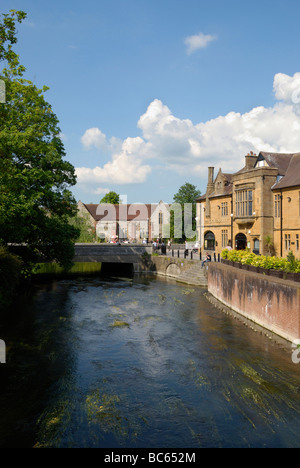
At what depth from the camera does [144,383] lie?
42.6 feet

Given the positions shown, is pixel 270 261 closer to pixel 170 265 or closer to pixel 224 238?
pixel 170 265

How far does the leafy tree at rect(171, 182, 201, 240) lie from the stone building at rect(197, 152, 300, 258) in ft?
97.2

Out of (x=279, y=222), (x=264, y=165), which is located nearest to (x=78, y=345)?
(x=279, y=222)

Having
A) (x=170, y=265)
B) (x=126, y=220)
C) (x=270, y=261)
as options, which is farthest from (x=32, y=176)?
(x=126, y=220)

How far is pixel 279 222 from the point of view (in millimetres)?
38500

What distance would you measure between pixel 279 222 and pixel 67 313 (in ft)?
80.1

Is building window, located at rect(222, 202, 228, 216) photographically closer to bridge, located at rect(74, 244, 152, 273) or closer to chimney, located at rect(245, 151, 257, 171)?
chimney, located at rect(245, 151, 257, 171)

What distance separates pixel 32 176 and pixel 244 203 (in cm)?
2537

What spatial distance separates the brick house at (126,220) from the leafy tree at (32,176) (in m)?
69.6

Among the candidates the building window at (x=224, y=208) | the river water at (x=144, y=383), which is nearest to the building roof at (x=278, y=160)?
the building window at (x=224, y=208)

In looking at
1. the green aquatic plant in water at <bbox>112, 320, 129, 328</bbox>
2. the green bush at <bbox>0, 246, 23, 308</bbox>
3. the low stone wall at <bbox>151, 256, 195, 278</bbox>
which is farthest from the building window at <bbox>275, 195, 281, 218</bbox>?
the green bush at <bbox>0, 246, 23, 308</bbox>
